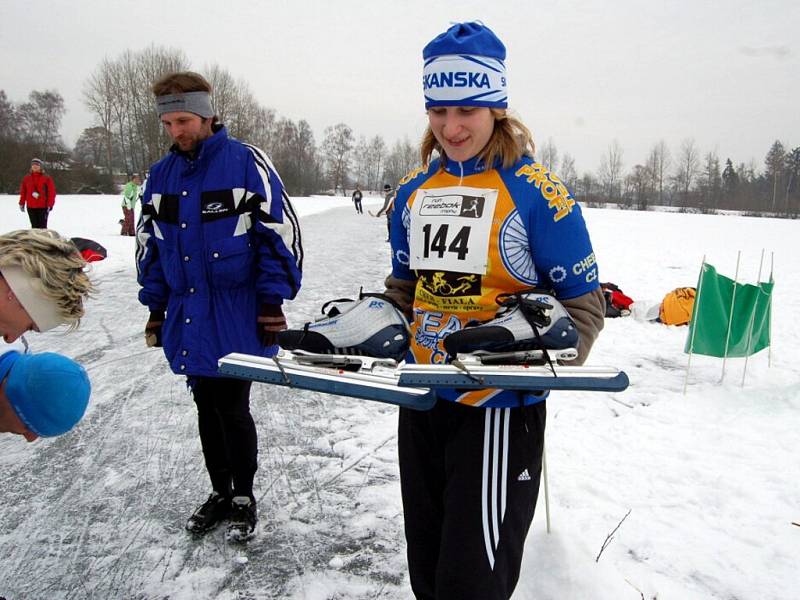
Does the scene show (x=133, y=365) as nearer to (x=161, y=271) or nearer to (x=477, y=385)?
(x=161, y=271)

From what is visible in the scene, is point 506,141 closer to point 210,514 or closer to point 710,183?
point 210,514

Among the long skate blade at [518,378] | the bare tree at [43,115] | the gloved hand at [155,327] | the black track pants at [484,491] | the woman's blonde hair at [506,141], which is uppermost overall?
the bare tree at [43,115]

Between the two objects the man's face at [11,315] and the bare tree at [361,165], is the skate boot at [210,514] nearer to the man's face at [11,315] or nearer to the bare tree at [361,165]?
the man's face at [11,315]

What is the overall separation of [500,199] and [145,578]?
231cm

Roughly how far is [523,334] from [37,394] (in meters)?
1.46

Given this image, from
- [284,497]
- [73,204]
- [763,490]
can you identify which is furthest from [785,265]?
[73,204]

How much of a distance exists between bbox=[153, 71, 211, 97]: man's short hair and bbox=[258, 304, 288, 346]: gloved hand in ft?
3.49

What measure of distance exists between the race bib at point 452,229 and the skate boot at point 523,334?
264 millimetres

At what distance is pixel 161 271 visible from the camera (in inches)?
109

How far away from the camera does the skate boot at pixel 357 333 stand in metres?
1.63

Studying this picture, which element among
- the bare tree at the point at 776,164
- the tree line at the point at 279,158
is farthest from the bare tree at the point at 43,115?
the bare tree at the point at 776,164

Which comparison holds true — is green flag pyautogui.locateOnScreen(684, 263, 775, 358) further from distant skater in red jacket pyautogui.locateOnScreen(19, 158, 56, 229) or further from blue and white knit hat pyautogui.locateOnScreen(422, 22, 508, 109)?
distant skater in red jacket pyautogui.locateOnScreen(19, 158, 56, 229)

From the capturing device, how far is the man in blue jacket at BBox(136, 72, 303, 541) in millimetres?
2549

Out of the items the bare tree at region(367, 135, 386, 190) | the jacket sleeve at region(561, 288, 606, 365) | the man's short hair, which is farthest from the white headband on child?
the bare tree at region(367, 135, 386, 190)
